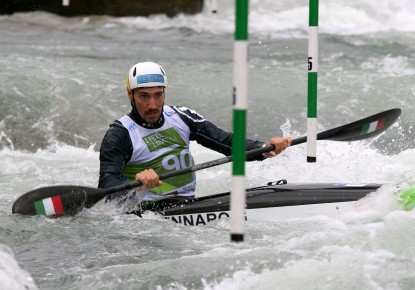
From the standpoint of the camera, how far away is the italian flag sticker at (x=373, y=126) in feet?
23.4

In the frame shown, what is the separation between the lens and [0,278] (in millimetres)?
4797

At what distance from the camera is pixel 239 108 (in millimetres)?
4246

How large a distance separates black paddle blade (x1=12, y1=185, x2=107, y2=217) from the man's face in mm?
622

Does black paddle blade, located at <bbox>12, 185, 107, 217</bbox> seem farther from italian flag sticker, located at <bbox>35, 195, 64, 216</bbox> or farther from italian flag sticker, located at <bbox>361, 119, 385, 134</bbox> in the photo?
italian flag sticker, located at <bbox>361, 119, 385, 134</bbox>

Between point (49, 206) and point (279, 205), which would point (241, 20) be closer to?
point (279, 205)

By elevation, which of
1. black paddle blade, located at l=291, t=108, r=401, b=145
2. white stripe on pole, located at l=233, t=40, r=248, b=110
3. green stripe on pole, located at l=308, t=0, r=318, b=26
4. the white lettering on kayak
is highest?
green stripe on pole, located at l=308, t=0, r=318, b=26

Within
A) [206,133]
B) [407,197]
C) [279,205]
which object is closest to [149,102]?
[206,133]

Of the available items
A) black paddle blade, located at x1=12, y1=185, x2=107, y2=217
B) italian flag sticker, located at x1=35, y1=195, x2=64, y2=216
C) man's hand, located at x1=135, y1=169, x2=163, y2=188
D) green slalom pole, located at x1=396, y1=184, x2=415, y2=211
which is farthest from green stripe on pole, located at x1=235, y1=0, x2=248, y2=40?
italian flag sticker, located at x1=35, y1=195, x2=64, y2=216

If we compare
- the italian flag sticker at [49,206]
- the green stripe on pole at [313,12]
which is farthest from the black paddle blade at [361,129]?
the italian flag sticker at [49,206]

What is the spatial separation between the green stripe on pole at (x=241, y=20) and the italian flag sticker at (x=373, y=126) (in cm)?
305

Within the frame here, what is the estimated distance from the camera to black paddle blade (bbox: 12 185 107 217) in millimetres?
6223

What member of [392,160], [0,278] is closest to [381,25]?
[392,160]

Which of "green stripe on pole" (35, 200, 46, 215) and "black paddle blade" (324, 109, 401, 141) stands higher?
"black paddle blade" (324, 109, 401, 141)

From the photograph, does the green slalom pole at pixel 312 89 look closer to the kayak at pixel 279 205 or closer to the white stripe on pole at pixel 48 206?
the kayak at pixel 279 205
